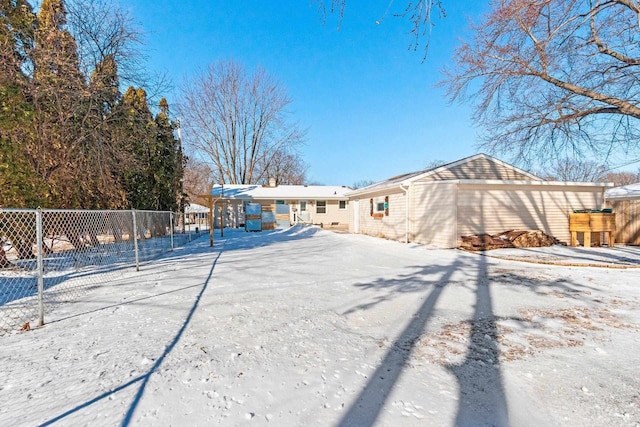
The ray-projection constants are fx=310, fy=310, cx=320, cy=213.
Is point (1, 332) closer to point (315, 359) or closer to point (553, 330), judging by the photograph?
point (315, 359)

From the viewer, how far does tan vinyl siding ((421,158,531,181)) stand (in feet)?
43.1

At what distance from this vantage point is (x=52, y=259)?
316 inches

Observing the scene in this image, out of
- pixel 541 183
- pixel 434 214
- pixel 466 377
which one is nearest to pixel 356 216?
pixel 434 214

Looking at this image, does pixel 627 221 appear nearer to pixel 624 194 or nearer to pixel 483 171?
pixel 624 194

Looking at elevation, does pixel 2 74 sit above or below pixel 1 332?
above

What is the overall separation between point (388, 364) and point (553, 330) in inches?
82.8

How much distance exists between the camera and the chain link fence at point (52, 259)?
3814mm

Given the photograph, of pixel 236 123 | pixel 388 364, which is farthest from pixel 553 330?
pixel 236 123

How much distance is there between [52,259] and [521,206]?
48.6ft

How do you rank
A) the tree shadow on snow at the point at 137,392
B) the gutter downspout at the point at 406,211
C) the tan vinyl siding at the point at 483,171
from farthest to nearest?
the tan vinyl siding at the point at 483,171 → the gutter downspout at the point at 406,211 → the tree shadow on snow at the point at 137,392

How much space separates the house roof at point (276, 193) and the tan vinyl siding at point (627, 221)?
15807mm

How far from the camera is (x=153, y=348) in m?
2.90

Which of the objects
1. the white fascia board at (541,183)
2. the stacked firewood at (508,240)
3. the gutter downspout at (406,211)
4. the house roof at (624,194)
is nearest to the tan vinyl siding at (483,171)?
the gutter downspout at (406,211)

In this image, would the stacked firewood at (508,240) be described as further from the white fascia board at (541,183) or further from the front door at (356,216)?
the front door at (356,216)
